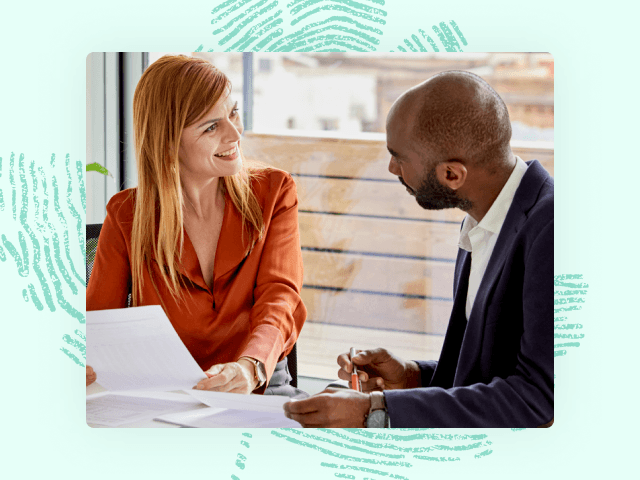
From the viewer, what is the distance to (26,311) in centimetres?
146

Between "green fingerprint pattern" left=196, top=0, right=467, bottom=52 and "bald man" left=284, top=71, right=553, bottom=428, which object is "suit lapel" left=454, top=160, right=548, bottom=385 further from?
"green fingerprint pattern" left=196, top=0, right=467, bottom=52

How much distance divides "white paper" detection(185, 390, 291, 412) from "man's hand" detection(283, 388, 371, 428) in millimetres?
25

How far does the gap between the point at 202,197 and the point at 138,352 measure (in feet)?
1.19

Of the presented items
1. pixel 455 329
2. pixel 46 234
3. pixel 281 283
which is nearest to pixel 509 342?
pixel 455 329

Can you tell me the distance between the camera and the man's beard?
1303mm

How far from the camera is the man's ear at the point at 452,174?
1.27m

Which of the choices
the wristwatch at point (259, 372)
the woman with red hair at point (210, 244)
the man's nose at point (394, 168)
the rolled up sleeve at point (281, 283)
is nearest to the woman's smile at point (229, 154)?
the woman with red hair at point (210, 244)

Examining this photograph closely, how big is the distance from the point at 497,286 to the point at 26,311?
106 cm

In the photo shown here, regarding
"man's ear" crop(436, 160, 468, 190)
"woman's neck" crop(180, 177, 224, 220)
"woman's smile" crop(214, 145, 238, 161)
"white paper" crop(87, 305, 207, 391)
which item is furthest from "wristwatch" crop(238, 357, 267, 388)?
"man's ear" crop(436, 160, 468, 190)

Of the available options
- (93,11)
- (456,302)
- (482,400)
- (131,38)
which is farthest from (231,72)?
(482,400)

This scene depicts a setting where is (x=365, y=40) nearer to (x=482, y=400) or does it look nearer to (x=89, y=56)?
(x=89, y=56)

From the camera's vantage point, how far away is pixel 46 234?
146 cm

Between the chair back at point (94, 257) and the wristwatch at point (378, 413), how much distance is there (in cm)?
18

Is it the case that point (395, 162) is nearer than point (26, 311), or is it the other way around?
point (395, 162)
